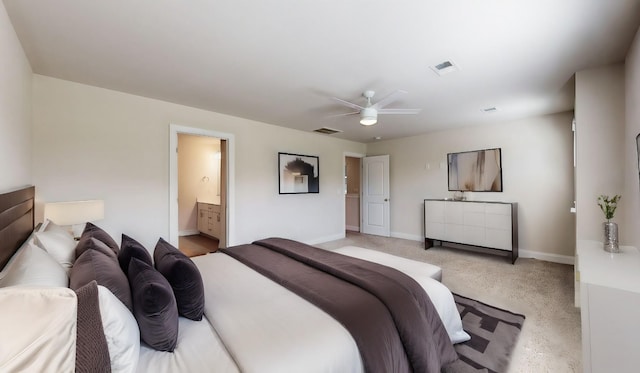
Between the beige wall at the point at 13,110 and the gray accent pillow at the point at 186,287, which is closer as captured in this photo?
the gray accent pillow at the point at 186,287

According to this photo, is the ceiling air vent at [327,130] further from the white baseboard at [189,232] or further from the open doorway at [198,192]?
the white baseboard at [189,232]

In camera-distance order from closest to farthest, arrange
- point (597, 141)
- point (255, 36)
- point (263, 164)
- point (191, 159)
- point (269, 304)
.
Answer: point (269, 304), point (255, 36), point (597, 141), point (263, 164), point (191, 159)

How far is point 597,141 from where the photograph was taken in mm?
2430

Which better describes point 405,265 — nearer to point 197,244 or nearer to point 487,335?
point 487,335

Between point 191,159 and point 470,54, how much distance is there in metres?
6.11

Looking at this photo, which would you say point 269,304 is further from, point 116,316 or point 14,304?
point 14,304

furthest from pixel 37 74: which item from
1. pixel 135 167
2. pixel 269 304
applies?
pixel 269 304

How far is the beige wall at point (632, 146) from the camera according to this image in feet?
6.37

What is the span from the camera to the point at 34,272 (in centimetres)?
105

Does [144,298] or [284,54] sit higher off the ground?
[284,54]

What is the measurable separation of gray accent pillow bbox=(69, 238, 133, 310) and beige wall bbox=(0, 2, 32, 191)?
109cm

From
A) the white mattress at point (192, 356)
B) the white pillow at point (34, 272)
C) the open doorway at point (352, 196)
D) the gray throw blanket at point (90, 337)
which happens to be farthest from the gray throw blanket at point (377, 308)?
the open doorway at point (352, 196)

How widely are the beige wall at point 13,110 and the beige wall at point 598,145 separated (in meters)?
4.68

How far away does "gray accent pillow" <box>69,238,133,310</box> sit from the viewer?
1116 mm
